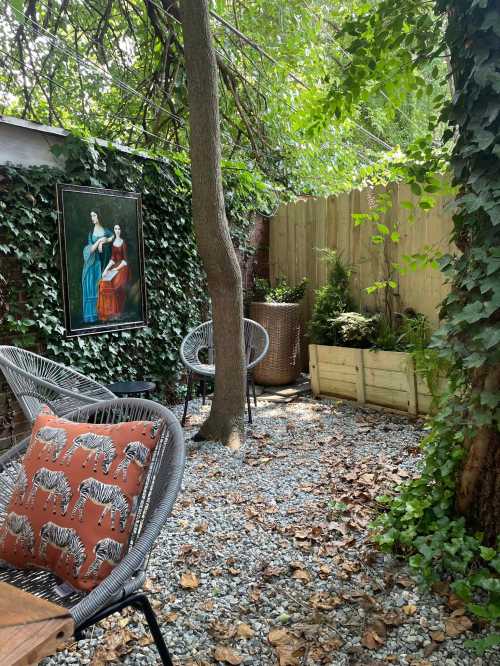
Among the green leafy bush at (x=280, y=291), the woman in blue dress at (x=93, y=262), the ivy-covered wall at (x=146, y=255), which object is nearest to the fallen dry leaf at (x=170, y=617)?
the ivy-covered wall at (x=146, y=255)

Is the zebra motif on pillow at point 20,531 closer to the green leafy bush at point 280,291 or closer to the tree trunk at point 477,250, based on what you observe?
the tree trunk at point 477,250

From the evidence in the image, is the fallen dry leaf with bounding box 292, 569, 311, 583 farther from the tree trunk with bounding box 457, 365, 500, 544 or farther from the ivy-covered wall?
the ivy-covered wall

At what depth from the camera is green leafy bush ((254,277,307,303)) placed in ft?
17.5

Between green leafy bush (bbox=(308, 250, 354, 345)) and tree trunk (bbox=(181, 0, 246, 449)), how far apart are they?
1388 millimetres

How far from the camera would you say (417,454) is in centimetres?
323

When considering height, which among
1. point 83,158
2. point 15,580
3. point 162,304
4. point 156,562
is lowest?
point 156,562

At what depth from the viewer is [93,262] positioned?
3.89 m

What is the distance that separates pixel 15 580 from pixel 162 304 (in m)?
3.38

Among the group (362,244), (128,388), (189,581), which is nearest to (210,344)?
(128,388)

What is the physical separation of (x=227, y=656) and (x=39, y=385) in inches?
61.8

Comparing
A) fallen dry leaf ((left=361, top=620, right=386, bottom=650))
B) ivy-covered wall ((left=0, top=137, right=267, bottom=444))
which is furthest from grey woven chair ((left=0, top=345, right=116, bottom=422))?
fallen dry leaf ((left=361, top=620, right=386, bottom=650))

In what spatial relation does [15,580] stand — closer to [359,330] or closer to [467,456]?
[467,456]

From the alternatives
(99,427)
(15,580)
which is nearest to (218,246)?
(99,427)

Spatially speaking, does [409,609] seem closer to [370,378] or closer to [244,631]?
[244,631]
